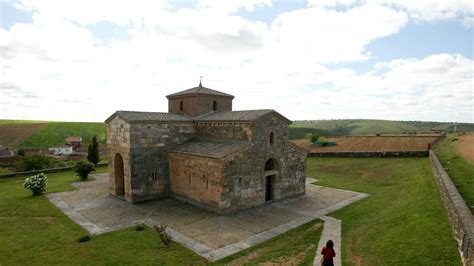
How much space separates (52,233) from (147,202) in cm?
628

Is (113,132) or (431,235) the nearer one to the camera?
(431,235)

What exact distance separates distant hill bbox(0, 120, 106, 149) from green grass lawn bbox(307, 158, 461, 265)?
231 feet

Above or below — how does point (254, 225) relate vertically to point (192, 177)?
below

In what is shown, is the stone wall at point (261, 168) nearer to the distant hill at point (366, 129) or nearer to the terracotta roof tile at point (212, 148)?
the terracotta roof tile at point (212, 148)

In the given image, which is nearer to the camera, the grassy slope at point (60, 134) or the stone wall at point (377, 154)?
the stone wall at point (377, 154)

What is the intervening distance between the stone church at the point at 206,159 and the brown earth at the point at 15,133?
7261cm

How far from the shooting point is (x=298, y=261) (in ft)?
37.9

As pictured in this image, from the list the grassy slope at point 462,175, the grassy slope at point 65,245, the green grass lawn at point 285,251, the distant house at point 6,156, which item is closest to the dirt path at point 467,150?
the grassy slope at point 462,175

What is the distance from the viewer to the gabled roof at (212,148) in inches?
696

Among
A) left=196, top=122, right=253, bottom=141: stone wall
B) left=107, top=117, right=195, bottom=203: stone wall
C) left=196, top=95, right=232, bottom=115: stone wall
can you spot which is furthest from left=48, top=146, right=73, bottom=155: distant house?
left=196, top=122, right=253, bottom=141: stone wall

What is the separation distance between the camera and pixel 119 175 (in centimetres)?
2205

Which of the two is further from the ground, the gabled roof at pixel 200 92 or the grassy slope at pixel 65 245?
the gabled roof at pixel 200 92

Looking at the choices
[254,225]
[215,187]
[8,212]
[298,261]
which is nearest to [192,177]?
[215,187]

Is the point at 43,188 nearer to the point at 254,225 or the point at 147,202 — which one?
the point at 147,202
